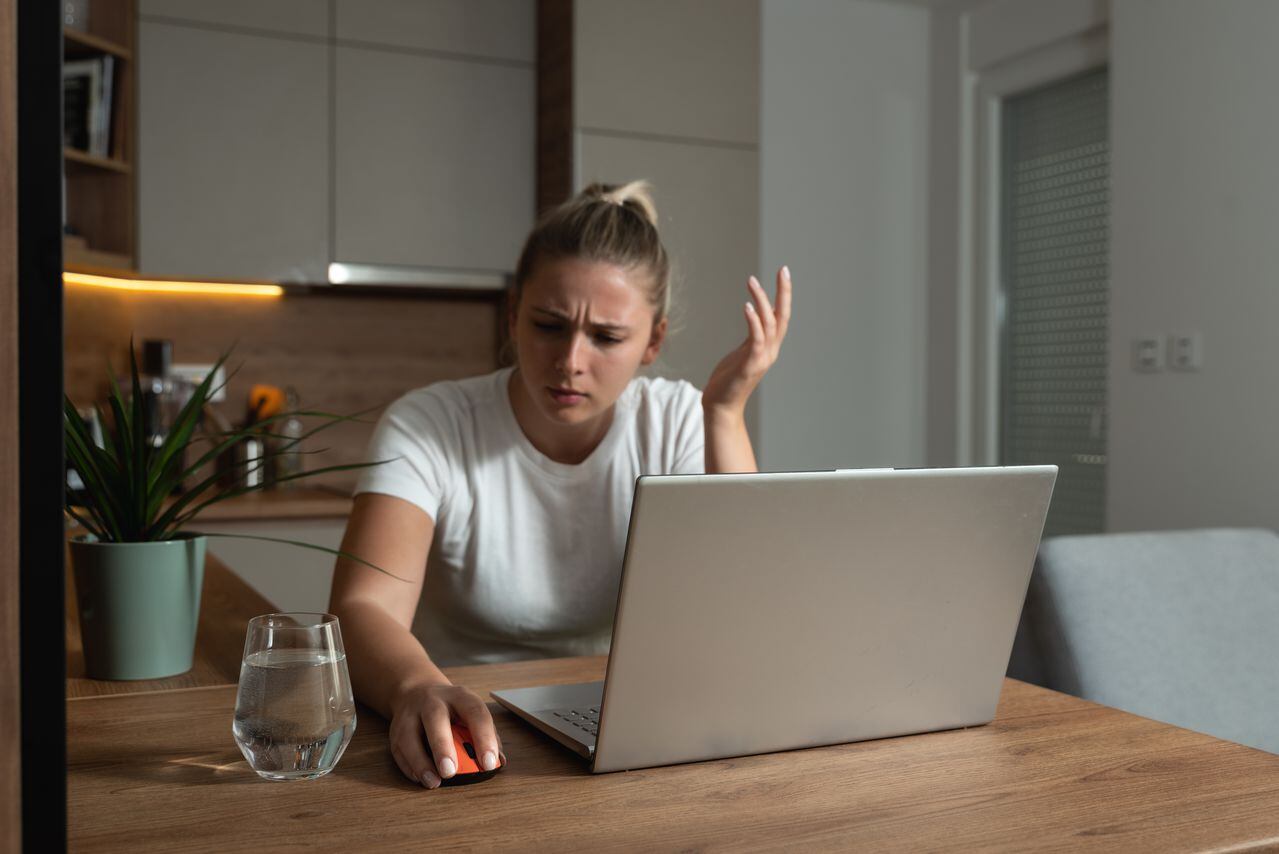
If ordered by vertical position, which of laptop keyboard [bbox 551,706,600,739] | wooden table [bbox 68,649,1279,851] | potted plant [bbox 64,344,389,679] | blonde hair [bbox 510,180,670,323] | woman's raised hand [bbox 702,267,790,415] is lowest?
wooden table [bbox 68,649,1279,851]

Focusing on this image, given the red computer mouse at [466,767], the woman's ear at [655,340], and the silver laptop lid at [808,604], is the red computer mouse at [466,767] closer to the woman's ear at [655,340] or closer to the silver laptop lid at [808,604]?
the silver laptop lid at [808,604]

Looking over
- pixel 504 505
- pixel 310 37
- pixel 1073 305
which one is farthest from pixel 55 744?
pixel 1073 305

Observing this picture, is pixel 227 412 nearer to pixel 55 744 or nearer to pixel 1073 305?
pixel 1073 305

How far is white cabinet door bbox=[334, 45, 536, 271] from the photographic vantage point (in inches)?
126

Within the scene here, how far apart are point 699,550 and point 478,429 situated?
2.73 feet

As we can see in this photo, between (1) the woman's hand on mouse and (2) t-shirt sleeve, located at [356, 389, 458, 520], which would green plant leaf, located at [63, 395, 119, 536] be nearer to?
(2) t-shirt sleeve, located at [356, 389, 458, 520]

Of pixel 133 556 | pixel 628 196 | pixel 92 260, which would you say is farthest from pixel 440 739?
pixel 92 260

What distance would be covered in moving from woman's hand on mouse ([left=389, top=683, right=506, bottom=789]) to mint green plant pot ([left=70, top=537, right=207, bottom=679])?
381mm

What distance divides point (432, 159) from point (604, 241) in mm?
1908

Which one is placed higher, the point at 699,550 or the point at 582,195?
the point at 582,195

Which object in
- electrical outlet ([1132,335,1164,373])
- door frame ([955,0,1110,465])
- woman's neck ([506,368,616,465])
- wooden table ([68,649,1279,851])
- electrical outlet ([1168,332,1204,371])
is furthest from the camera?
door frame ([955,0,1110,465])

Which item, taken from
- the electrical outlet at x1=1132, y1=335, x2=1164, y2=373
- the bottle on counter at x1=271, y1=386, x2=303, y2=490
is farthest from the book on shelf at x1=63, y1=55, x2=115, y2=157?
the electrical outlet at x1=1132, y1=335, x2=1164, y2=373

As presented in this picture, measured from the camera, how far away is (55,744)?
0.55 m

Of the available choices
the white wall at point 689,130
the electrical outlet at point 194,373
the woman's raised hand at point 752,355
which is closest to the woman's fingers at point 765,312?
the woman's raised hand at point 752,355
